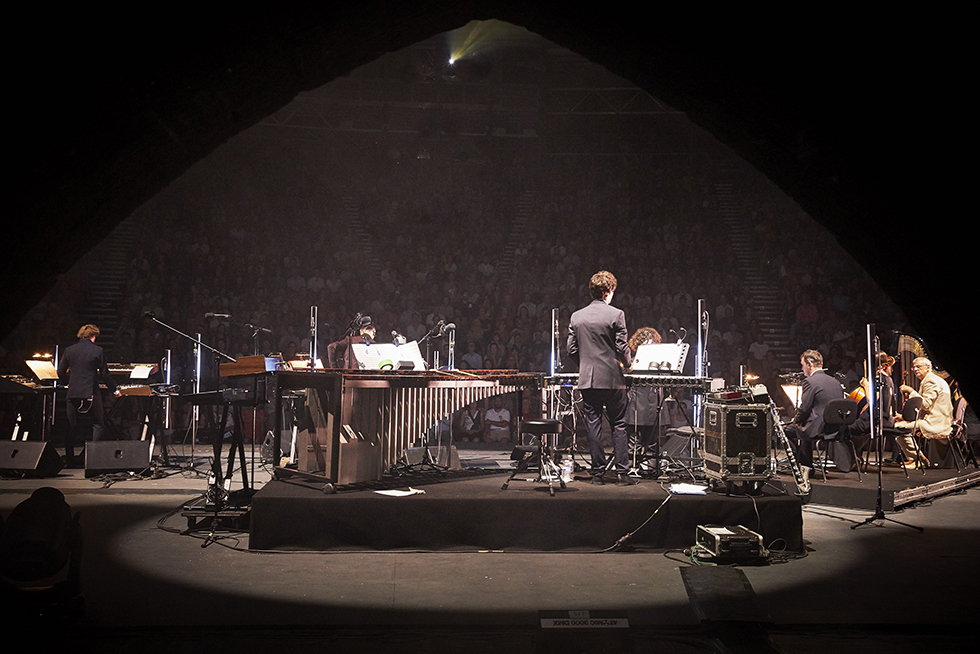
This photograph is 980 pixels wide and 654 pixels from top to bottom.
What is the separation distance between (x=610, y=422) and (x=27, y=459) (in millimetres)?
6853

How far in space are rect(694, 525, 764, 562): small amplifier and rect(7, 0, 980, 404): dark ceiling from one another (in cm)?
392

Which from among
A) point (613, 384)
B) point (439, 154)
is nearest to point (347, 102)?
point (439, 154)

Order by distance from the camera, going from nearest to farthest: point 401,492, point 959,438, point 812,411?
point 401,492 < point 812,411 < point 959,438

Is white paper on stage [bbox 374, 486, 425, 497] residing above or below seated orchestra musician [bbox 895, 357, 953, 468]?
below

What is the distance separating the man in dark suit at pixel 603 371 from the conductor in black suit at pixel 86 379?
6.13 m

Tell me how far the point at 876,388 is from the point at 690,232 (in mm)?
8414

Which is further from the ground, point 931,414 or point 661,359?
point 661,359

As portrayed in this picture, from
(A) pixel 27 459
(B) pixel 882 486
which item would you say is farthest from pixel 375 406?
(B) pixel 882 486

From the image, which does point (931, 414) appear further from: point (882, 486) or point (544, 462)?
point (544, 462)

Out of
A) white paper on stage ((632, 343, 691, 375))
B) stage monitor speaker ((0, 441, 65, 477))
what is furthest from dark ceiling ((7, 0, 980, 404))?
stage monitor speaker ((0, 441, 65, 477))

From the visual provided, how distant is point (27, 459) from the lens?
8.55 metres

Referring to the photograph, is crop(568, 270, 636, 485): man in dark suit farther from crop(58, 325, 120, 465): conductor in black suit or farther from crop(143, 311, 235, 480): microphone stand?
crop(58, 325, 120, 465): conductor in black suit

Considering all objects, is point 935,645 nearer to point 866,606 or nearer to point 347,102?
point 866,606

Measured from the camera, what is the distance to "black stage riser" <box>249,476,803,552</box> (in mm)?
5355
